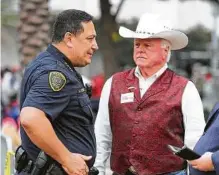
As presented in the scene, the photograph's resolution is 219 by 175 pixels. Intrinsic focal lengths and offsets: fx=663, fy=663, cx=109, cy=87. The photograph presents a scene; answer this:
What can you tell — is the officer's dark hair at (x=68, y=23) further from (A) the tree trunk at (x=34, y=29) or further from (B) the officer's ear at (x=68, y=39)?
(A) the tree trunk at (x=34, y=29)

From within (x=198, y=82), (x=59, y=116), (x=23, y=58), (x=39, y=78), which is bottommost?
(x=198, y=82)

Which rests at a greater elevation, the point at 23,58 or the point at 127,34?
the point at 127,34

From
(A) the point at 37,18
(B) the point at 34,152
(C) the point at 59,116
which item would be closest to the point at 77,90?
(C) the point at 59,116

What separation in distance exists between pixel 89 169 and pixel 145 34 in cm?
117

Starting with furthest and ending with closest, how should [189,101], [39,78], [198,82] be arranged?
[198,82] → [189,101] → [39,78]

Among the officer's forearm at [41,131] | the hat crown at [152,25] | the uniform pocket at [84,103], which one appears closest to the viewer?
the officer's forearm at [41,131]

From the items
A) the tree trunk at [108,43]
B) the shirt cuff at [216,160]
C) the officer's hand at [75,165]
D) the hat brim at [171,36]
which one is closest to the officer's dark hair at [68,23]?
the officer's hand at [75,165]

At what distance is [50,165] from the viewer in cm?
367

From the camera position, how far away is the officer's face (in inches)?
149

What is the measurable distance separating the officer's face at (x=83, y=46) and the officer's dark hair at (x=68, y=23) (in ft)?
0.10

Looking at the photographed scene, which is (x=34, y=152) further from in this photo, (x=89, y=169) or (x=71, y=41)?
(x=71, y=41)

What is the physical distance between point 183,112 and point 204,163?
2.98 ft

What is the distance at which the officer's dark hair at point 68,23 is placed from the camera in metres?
3.77

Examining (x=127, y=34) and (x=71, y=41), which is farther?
(x=127, y=34)
